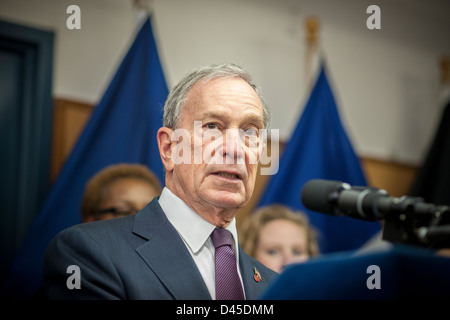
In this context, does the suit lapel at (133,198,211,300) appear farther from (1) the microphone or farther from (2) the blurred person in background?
(2) the blurred person in background

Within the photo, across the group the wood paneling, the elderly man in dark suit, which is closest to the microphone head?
the elderly man in dark suit

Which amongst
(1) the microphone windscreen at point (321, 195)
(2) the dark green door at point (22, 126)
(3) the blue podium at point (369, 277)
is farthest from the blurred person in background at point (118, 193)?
(3) the blue podium at point (369, 277)

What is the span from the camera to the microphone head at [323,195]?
4.21 ft

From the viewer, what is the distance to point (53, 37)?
322cm

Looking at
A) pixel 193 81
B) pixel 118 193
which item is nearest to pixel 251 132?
pixel 193 81

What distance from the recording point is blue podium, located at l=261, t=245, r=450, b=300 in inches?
39.3

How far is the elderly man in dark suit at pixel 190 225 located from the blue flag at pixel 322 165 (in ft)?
6.74

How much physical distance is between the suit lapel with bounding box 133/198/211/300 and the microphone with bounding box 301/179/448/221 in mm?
311

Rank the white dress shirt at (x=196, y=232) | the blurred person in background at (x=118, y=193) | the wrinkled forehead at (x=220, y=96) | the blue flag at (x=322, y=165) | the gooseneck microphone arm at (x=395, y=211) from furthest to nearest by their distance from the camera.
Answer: the blue flag at (x=322, y=165) → the blurred person in background at (x=118, y=193) → the wrinkled forehead at (x=220, y=96) → the white dress shirt at (x=196, y=232) → the gooseneck microphone arm at (x=395, y=211)

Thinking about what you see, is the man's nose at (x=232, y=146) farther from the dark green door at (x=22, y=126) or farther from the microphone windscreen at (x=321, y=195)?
the dark green door at (x=22, y=126)

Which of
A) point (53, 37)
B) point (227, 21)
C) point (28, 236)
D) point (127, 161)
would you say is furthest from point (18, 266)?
point (227, 21)

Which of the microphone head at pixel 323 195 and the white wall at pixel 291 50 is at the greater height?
the white wall at pixel 291 50

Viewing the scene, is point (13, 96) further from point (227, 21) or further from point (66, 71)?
point (227, 21)

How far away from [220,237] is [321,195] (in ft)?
0.98
